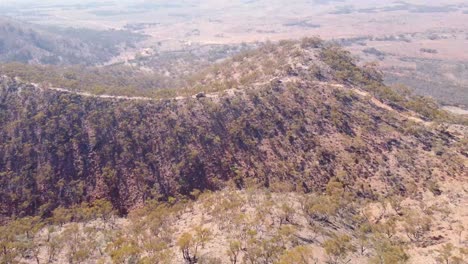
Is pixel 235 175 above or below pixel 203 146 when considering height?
below

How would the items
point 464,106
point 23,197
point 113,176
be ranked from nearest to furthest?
point 23,197, point 113,176, point 464,106

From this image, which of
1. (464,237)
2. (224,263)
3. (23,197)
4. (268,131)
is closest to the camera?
(224,263)

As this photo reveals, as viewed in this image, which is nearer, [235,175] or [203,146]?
[235,175]

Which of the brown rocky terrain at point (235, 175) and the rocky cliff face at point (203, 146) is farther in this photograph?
the rocky cliff face at point (203, 146)

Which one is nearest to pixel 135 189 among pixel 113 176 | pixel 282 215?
pixel 113 176

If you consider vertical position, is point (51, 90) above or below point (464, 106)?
above

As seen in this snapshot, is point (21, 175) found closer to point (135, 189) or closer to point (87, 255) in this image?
point (135, 189)

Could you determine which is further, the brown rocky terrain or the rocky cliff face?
the rocky cliff face

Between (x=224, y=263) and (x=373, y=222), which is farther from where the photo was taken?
(x=373, y=222)
